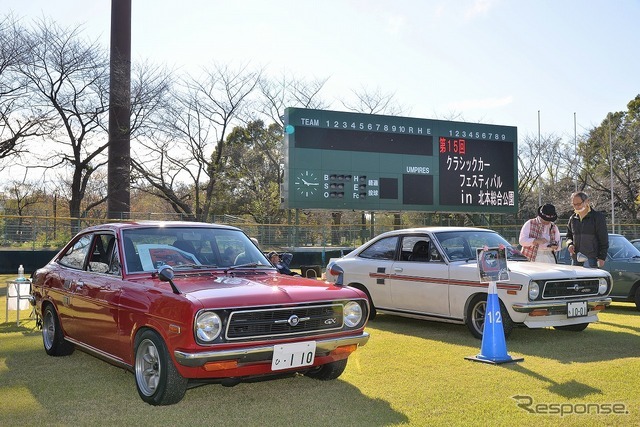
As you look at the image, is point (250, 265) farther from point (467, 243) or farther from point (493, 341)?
→ point (467, 243)

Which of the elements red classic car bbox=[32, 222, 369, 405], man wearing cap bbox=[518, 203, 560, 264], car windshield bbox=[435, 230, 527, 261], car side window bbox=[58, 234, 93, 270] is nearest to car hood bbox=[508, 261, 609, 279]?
car windshield bbox=[435, 230, 527, 261]

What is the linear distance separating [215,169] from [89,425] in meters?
31.5

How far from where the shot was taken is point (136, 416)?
4.78m

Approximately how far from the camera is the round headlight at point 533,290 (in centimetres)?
768

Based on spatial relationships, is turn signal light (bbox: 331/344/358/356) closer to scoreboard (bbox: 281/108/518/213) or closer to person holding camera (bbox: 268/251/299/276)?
person holding camera (bbox: 268/251/299/276)

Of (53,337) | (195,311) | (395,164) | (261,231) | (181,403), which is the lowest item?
(181,403)

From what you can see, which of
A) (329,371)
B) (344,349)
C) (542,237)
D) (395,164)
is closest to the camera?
(344,349)

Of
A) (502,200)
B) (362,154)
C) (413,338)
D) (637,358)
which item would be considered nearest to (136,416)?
(413,338)

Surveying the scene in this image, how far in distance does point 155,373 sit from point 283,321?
1.13 meters

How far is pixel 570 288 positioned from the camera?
8031 millimetres

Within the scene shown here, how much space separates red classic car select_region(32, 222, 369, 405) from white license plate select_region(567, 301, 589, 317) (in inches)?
136

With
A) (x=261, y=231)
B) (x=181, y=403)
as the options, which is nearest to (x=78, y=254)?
(x=181, y=403)

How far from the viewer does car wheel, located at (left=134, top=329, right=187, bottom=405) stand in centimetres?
489

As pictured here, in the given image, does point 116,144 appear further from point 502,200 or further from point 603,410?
point 603,410
